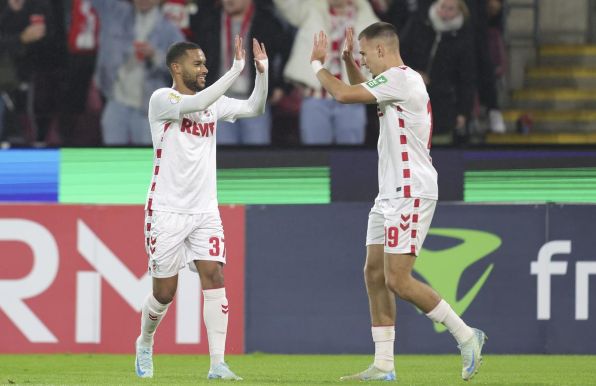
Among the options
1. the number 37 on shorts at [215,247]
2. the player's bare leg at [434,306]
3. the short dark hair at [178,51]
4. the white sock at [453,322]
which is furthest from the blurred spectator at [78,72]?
the white sock at [453,322]

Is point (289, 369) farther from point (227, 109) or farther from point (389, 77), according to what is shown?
point (389, 77)

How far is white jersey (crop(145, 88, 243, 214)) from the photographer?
A: 9.05 m

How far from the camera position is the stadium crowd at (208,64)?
1359 centimetres

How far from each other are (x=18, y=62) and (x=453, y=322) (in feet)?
21.1

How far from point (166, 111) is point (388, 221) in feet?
5.01

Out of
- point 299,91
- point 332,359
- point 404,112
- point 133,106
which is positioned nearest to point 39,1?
point 133,106

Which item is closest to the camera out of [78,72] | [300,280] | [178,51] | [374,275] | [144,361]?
[374,275]

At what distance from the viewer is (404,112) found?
346 inches

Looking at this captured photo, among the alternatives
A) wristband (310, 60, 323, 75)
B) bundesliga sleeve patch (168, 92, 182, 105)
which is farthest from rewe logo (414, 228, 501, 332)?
bundesliga sleeve patch (168, 92, 182, 105)

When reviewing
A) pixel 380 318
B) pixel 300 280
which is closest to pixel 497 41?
pixel 300 280

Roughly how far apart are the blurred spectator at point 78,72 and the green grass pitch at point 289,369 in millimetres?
2696

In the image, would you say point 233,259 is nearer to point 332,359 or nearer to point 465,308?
point 332,359

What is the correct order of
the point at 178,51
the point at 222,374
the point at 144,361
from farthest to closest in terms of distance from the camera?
1. the point at 144,361
2. the point at 178,51
3. the point at 222,374

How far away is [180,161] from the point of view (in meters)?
9.05
